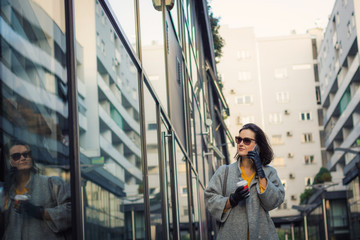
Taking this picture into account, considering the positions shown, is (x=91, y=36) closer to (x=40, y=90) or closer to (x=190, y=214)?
(x=40, y=90)

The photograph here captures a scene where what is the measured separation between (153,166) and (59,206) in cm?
269

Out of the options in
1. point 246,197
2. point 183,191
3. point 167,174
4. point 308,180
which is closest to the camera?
point 246,197

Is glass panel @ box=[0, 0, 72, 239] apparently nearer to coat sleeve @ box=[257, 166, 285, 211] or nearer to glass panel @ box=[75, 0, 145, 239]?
glass panel @ box=[75, 0, 145, 239]

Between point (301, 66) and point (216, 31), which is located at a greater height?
point (301, 66)

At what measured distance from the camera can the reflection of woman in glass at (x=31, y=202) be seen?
1.95 meters

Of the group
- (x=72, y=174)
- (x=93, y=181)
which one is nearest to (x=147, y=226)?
(x=93, y=181)

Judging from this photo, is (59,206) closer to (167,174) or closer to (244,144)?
(244,144)

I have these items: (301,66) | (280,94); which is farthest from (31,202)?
(301,66)

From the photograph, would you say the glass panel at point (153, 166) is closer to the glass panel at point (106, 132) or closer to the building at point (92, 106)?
the building at point (92, 106)

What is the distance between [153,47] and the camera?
233 inches

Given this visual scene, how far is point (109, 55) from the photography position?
339cm

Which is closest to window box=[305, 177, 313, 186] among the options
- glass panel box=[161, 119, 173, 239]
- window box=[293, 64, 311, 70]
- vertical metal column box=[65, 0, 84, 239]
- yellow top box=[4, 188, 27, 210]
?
window box=[293, 64, 311, 70]

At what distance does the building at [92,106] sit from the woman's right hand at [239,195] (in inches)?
24.1

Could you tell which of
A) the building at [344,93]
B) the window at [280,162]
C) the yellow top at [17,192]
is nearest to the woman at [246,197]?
the yellow top at [17,192]
